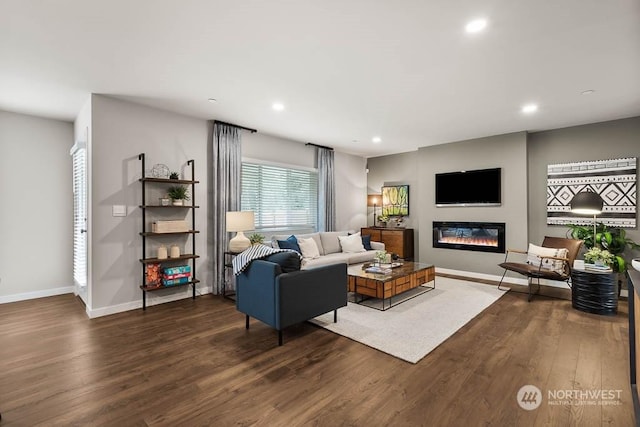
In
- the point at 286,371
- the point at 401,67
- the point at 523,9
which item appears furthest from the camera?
the point at 401,67

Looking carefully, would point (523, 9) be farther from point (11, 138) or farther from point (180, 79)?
point (11, 138)

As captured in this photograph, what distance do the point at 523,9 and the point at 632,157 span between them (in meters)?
4.24

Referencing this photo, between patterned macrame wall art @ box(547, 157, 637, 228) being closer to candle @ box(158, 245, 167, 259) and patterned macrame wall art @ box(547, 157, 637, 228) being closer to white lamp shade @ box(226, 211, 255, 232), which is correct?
white lamp shade @ box(226, 211, 255, 232)

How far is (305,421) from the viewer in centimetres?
194

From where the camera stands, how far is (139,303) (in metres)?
4.21

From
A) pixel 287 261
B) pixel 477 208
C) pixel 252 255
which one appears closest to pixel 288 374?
pixel 287 261

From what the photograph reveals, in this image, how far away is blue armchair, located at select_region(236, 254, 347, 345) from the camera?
2.95 m

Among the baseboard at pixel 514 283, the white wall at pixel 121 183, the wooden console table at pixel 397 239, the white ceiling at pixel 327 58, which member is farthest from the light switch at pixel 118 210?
the baseboard at pixel 514 283

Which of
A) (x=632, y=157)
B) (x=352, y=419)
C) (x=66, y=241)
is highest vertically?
(x=632, y=157)

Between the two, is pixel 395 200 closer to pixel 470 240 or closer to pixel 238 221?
pixel 470 240

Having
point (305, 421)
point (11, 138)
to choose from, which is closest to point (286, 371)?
point (305, 421)

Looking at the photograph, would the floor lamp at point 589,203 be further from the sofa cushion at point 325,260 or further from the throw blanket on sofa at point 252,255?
the throw blanket on sofa at point 252,255

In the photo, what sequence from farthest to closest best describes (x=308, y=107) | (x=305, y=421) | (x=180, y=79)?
(x=308, y=107), (x=180, y=79), (x=305, y=421)

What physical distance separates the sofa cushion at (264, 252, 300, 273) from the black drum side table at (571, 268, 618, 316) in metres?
3.86
